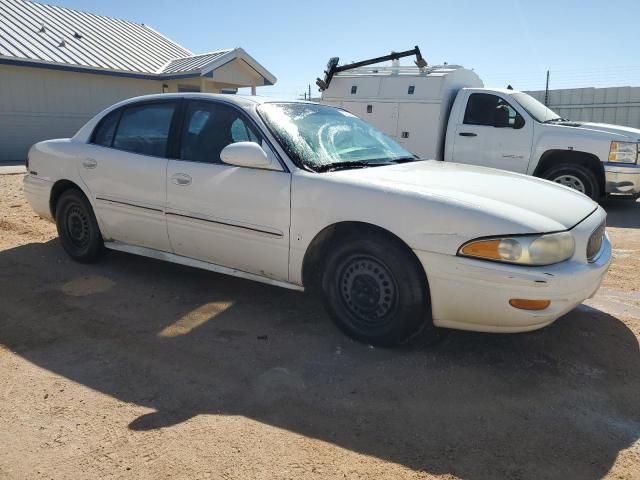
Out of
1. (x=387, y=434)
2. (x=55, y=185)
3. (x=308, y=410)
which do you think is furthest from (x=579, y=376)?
(x=55, y=185)

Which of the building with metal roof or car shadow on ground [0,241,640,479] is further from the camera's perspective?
the building with metal roof

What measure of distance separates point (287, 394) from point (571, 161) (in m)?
6.95

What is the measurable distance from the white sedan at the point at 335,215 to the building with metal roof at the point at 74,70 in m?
12.1

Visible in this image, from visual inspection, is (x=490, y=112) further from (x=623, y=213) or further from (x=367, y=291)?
(x=367, y=291)

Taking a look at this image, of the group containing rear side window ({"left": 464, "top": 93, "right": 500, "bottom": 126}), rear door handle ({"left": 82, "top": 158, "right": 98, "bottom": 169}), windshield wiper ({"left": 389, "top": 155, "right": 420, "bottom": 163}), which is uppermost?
rear side window ({"left": 464, "top": 93, "right": 500, "bottom": 126})

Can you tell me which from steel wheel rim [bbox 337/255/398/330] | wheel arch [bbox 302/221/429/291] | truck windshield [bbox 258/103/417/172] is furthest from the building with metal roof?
steel wheel rim [bbox 337/255/398/330]

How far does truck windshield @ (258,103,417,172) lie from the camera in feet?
12.4

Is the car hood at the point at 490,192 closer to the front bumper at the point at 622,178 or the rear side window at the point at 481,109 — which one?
the front bumper at the point at 622,178

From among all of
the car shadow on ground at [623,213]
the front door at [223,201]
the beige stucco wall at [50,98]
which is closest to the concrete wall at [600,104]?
the car shadow on ground at [623,213]

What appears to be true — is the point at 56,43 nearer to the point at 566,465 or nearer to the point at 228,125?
the point at 228,125

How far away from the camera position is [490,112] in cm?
867

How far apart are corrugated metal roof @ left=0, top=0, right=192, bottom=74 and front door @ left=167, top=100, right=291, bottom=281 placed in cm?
1292

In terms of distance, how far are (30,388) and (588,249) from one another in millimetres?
3317

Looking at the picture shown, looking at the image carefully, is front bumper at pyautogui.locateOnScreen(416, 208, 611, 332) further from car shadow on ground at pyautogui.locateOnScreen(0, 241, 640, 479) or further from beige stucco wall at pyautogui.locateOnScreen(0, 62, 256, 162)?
beige stucco wall at pyautogui.locateOnScreen(0, 62, 256, 162)
